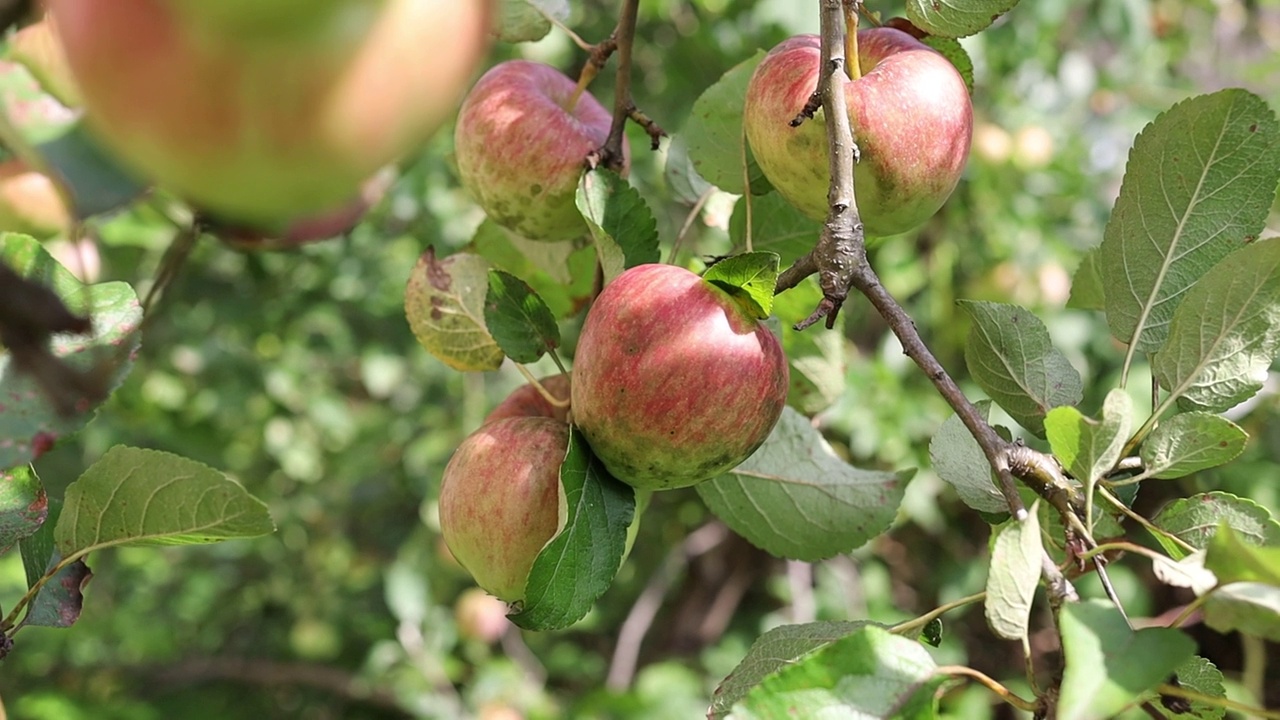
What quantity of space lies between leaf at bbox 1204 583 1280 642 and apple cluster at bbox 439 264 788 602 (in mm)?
243

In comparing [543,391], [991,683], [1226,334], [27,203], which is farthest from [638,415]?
[27,203]

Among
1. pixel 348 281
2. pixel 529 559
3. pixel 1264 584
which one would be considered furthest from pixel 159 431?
pixel 1264 584

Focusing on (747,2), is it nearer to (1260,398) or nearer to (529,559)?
(1260,398)

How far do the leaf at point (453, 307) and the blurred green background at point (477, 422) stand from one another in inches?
31.1

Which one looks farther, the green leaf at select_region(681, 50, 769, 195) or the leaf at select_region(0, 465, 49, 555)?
the green leaf at select_region(681, 50, 769, 195)

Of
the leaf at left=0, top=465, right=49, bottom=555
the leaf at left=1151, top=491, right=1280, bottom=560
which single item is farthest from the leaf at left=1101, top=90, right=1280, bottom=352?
the leaf at left=0, top=465, right=49, bottom=555

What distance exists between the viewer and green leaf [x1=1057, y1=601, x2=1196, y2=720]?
1.39ft

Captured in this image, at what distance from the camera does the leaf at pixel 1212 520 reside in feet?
1.85

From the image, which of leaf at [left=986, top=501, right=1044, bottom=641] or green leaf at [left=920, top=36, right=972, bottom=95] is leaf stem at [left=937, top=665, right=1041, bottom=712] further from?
green leaf at [left=920, top=36, right=972, bottom=95]

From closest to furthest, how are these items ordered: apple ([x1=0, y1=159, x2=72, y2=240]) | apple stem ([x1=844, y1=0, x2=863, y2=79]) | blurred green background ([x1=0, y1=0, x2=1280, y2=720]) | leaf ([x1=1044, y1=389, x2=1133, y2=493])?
leaf ([x1=1044, y1=389, x2=1133, y2=493])
apple stem ([x1=844, y1=0, x2=863, y2=79])
apple ([x1=0, y1=159, x2=72, y2=240])
blurred green background ([x1=0, y1=0, x2=1280, y2=720])

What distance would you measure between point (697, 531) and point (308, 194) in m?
1.91

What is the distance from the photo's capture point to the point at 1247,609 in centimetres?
45

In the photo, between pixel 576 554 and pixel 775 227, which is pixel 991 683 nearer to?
pixel 576 554

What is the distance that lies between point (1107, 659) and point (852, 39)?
1.31 ft
